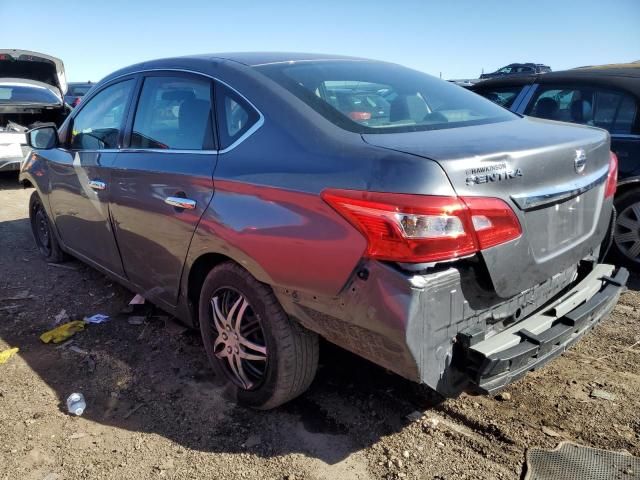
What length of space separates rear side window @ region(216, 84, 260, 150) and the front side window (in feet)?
3.52

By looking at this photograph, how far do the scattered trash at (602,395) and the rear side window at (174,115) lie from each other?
237cm

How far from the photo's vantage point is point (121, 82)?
11.8 ft

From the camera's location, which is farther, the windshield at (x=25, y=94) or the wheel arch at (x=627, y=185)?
the windshield at (x=25, y=94)

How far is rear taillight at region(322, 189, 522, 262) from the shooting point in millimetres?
1846

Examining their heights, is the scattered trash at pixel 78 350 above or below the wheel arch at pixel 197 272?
below

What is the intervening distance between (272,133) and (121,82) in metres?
1.80

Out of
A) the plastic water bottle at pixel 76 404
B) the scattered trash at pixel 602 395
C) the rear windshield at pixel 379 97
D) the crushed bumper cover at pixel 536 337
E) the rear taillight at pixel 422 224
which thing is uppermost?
the rear windshield at pixel 379 97

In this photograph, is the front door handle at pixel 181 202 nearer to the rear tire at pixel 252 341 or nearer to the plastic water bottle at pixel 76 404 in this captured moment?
the rear tire at pixel 252 341

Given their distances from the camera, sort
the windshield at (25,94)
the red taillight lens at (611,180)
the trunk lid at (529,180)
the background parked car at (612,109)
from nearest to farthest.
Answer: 1. the trunk lid at (529,180)
2. the red taillight lens at (611,180)
3. the background parked car at (612,109)
4. the windshield at (25,94)

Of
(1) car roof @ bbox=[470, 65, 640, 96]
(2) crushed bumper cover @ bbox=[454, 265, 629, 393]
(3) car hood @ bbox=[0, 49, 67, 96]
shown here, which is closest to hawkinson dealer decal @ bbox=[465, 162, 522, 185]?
(2) crushed bumper cover @ bbox=[454, 265, 629, 393]

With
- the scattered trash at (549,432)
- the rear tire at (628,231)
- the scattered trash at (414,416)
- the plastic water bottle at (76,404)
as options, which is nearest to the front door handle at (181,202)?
the plastic water bottle at (76,404)

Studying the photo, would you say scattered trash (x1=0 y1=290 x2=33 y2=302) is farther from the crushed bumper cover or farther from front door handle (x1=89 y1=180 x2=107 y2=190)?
the crushed bumper cover

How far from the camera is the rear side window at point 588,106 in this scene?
4445 mm

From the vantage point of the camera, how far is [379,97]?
2.74 meters
